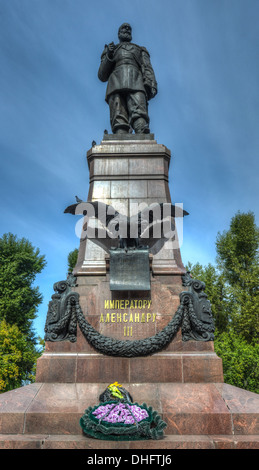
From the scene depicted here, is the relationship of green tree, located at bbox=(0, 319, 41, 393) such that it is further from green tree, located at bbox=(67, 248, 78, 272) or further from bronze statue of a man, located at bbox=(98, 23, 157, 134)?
bronze statue of a man, located at bbox=(98, 23, 157, 134)

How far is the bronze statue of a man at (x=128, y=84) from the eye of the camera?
1102 cm

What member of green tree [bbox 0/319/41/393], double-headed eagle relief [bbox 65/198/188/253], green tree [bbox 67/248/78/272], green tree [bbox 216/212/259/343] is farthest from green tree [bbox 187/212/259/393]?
double-headed eagle relief [bbox 65/198/188/253]

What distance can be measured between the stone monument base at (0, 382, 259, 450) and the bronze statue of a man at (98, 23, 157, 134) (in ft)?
23.3

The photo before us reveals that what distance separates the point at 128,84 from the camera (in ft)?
36.7

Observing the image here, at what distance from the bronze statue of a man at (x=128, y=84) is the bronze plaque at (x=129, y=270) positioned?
171 inches

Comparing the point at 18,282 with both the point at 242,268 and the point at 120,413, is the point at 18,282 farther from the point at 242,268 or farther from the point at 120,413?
the point at 120,413

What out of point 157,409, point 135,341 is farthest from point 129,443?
point 135,341

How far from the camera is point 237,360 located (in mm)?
21578

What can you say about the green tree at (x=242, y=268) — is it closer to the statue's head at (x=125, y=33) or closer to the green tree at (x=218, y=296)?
the green tree at (x=218, y=296)

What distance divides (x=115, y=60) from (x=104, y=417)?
404 inches
